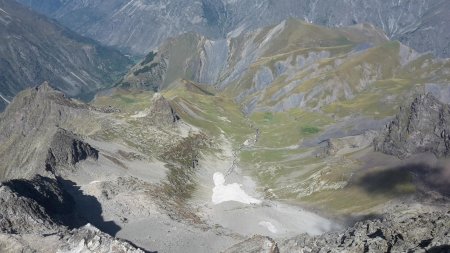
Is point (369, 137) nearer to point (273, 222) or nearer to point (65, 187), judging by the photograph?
point (273, 222)

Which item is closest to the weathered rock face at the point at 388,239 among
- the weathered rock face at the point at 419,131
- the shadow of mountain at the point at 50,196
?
the shadow of mountain at the point at 50,196

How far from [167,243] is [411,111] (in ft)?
330

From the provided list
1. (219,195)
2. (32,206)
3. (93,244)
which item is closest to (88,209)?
(32,206)

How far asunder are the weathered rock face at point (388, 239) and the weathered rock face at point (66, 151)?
67246 millimetres

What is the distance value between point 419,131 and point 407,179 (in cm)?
2826

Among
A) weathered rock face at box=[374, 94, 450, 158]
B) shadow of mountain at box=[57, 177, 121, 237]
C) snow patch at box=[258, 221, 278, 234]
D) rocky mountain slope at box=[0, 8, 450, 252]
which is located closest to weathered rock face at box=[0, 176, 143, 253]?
rocky mountain slope at box=[0, 8, 450, 252]

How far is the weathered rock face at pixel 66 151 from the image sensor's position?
14259 centimetres

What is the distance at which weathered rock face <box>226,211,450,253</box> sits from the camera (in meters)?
69.2

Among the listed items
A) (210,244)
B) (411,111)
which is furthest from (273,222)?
(411,111)

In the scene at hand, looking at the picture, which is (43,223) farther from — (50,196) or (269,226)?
(269,226)

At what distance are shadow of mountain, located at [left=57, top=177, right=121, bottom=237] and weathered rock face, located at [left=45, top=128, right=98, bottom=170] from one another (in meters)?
8.93

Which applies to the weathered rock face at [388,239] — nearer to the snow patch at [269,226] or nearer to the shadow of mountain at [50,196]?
the shadow of mountain at [50,196]

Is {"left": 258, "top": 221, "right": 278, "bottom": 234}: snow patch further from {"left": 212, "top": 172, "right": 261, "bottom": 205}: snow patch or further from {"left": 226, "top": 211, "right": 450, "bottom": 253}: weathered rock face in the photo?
{"left": 226, "top": 211, "right": 450, "bottom": 253}: weathered rock face

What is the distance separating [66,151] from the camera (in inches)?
5748
